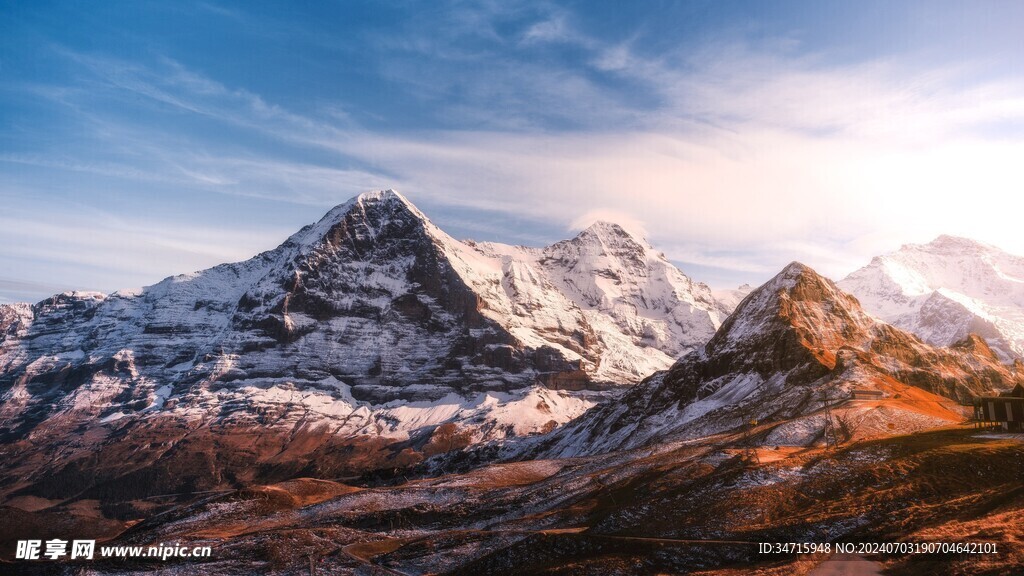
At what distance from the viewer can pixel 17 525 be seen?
190 m

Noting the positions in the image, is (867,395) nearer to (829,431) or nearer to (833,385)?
(833,385)

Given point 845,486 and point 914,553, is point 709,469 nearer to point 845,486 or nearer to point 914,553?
point 845,486

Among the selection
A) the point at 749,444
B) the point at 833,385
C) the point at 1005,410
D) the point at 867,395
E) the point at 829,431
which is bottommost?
the point at 749,444

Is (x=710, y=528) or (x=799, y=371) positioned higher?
(x=799, y=371)

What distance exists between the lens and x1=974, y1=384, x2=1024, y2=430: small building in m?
90.9

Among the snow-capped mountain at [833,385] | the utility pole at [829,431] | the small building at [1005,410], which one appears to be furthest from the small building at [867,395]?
the small building at [1005,410]

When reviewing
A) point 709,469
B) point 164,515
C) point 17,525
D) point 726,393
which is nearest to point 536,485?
point 709,469

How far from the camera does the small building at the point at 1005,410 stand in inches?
3578

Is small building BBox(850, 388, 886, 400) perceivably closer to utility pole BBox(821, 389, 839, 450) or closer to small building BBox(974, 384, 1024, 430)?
utility pole BBox(821, 389, 839, 450)

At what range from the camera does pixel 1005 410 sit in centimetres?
9206

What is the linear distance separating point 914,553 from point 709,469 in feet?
128

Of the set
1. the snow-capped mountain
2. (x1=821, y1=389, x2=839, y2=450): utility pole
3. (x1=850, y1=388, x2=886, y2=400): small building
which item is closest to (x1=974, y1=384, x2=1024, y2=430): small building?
the snow-capped mountain

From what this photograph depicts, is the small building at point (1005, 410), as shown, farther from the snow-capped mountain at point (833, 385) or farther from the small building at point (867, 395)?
the small building at point (867, 395)

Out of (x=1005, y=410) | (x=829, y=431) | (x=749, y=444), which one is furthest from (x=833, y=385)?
(x=1005, y=410)
